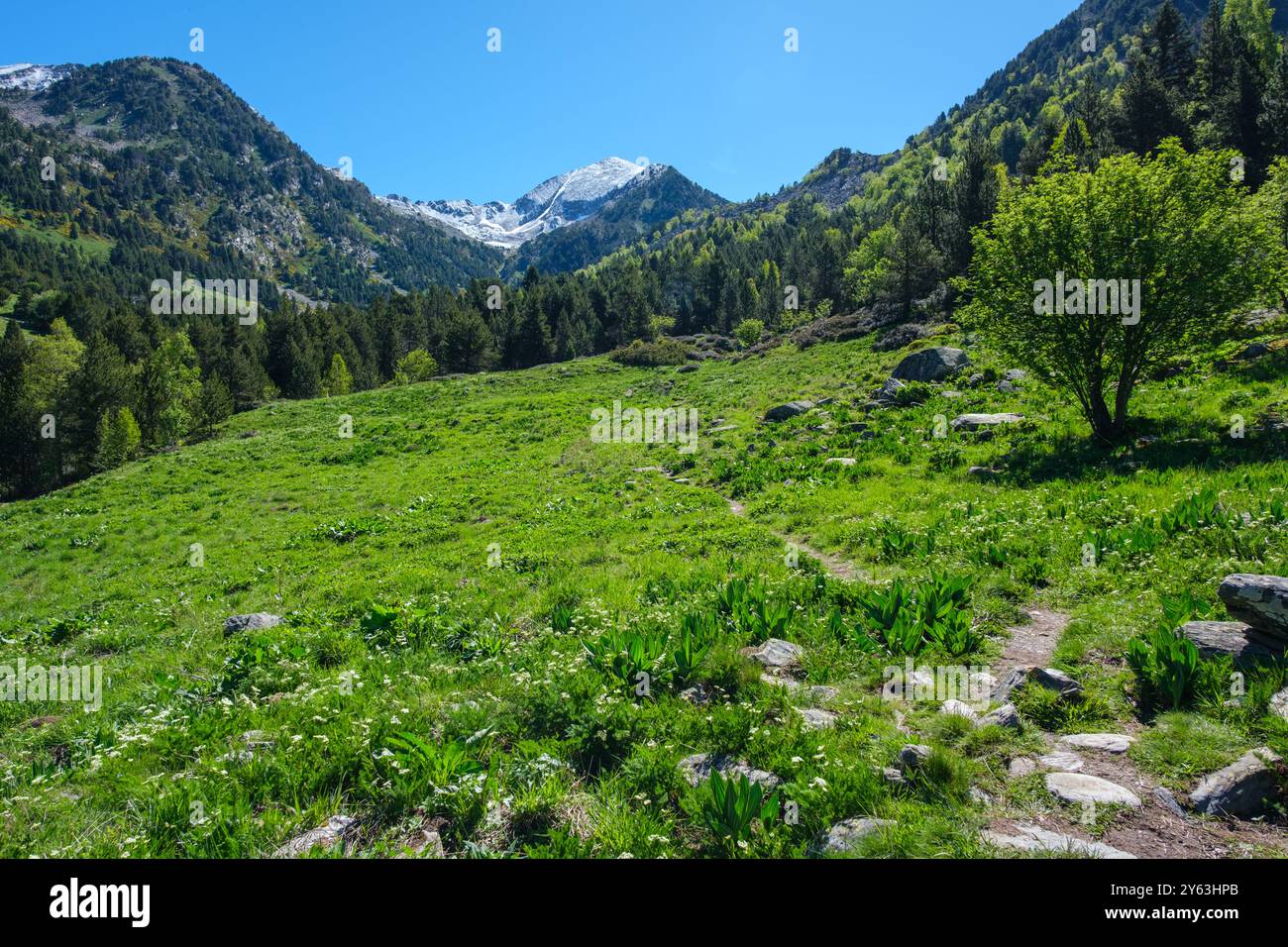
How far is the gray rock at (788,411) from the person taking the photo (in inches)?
1077

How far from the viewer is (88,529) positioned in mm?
23828

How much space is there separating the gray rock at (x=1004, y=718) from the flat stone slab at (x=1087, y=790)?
2.62 feet

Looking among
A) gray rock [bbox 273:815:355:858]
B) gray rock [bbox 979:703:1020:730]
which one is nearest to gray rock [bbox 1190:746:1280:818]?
gray rock [bbox 979:703:1020:730]

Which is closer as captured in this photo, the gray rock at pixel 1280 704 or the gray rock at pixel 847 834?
the gray rock at pixel 847 834

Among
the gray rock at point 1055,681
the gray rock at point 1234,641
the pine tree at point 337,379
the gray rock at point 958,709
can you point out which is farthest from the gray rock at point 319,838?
the pine tree at point 337,379

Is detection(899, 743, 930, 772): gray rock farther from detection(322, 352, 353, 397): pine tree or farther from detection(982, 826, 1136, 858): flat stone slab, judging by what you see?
detection(322, 352, 353, 397): pine tree

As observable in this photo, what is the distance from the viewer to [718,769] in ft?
18.3

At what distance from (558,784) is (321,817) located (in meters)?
2.03

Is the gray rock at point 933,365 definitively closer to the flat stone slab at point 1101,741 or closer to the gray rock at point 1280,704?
the gray rock at point 1280,704

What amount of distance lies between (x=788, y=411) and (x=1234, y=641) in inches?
863

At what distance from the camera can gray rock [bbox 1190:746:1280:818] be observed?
438cm

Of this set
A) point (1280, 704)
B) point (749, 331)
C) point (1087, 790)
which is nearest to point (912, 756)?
point (1087, 790)
